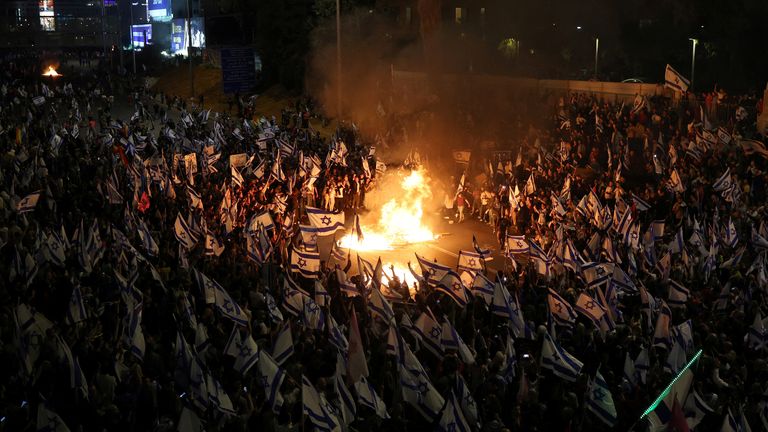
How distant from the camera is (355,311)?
11109mm

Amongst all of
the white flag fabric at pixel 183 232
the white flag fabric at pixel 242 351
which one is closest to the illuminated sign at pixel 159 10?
the white flag fabric at pixel 183 232

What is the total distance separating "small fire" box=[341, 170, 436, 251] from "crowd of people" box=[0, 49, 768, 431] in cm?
113

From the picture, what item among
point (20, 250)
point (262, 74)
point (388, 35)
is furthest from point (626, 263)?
point (262, 74)

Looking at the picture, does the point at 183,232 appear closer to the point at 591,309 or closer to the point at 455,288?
the point at 455,288

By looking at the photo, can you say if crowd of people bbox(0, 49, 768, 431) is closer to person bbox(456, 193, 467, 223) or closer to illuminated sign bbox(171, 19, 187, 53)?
person bbox(456, 193, 467, 223)

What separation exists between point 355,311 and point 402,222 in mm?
9242

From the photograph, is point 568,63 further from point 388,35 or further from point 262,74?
point 262,74

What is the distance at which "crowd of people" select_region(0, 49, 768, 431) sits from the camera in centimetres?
826

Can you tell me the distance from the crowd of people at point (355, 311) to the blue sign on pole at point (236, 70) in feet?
63.1

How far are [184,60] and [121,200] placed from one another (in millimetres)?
46659

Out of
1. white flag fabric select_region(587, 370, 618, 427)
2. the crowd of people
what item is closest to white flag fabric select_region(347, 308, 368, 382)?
the crowd of people

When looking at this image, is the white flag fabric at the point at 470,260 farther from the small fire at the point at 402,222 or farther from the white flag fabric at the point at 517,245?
the small fire at the point at 402,222

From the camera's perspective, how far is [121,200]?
17.0 meters

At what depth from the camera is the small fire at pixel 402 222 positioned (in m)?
19.1
